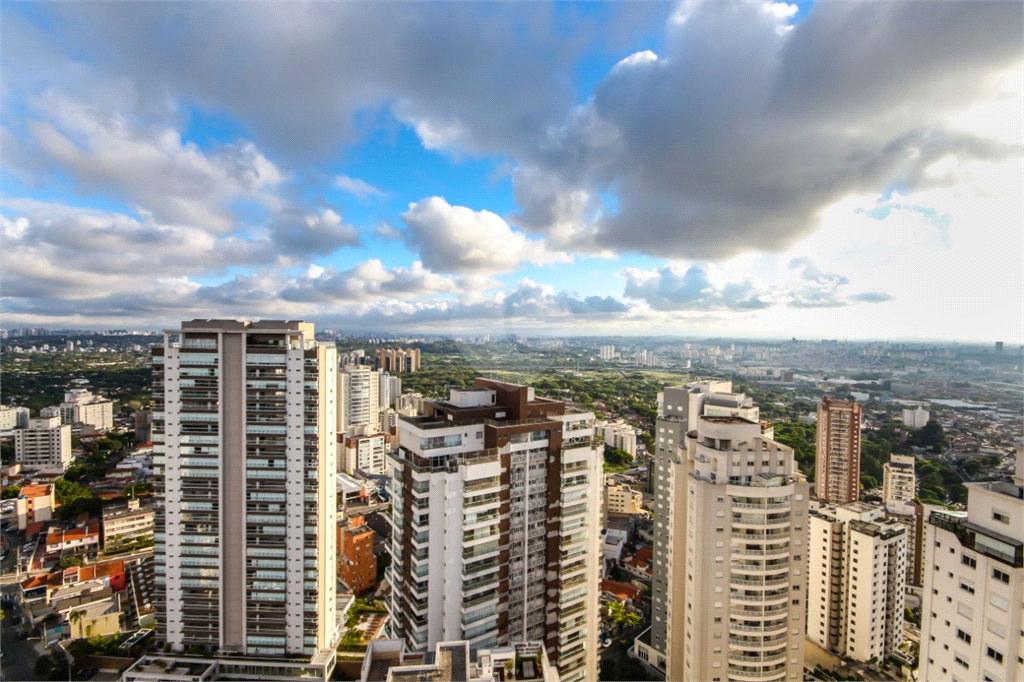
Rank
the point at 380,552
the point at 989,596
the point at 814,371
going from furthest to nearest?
the point at 380,552 → the point at 814,371 → the point at 989,596

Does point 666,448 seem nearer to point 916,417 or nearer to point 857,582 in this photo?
point 857,582

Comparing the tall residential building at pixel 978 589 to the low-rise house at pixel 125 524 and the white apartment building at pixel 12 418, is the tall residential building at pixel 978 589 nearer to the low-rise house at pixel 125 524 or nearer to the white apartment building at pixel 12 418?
the low-rise house at pixel 125 524

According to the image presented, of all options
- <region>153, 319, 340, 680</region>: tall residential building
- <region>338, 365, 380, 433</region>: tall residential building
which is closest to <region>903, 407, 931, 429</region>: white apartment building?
<region>153, 319, 340, 680</region>: tall residential building

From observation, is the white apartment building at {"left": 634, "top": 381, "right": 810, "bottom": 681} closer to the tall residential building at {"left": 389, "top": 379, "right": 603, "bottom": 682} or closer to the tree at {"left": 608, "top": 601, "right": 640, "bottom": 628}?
the tall residential building at {"left": 389, "top": 379, "right": 603, "bottom": 682}

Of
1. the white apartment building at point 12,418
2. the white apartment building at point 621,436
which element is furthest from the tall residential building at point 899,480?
the white apartment building at point 12,418

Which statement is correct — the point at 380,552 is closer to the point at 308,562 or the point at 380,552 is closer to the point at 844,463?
the point at 308,562

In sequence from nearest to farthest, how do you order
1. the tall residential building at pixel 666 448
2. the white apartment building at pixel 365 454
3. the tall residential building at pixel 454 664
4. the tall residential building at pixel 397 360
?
the tall residential building at pixel 454 664, the tall residential building at pixel 666 448, the white apartment building at pixel 365 454, the tall residential building at pixel 397 360

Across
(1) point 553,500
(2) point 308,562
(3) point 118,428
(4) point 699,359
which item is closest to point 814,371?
(4) point 699,359
